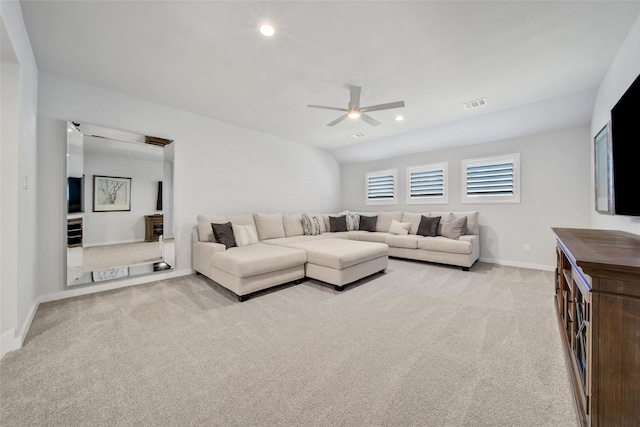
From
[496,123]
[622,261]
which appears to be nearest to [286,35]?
[622,261]

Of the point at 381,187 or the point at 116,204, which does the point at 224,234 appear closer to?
the point at 116,204

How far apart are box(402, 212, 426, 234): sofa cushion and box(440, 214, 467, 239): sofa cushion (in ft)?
2.21

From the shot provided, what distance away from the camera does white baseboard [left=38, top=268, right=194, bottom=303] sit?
9.70 ft

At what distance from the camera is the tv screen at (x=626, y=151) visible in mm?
1689

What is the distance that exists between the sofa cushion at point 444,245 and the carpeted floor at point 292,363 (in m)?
→ 1.24

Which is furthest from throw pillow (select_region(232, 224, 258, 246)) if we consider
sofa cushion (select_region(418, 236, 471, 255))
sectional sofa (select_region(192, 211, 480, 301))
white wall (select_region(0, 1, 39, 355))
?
sofa cushion (select_region(418, 236, 471, 255))

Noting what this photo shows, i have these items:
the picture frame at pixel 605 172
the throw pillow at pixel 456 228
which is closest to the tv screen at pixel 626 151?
the picture frame at pixel 605 172

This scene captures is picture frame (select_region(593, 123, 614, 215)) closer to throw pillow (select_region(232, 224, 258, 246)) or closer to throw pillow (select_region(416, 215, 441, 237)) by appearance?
throw pillow (select_region(416, 215, 441, 237))

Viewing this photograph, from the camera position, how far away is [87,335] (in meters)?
2.13

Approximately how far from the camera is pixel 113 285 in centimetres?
334

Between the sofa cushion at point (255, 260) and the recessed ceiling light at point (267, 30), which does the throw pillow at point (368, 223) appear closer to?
the sofa cushion at point (255, 260)

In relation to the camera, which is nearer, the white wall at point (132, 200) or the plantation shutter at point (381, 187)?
the white wall at point (132, 200)

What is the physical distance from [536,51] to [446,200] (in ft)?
10.6

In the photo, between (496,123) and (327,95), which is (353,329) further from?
(496,123)
